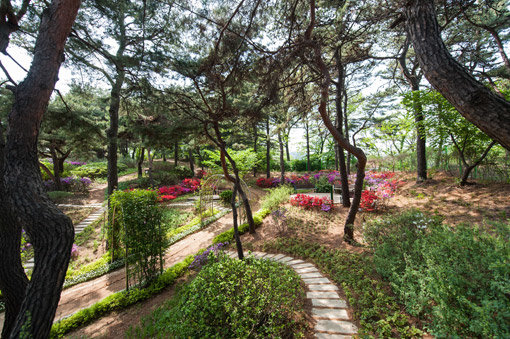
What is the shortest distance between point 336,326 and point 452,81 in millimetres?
2928

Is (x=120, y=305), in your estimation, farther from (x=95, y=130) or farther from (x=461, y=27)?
(x=461, y=27)

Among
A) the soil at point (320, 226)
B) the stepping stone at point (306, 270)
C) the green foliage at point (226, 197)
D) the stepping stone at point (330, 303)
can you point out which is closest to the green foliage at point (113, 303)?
the soil at point (320, 226)

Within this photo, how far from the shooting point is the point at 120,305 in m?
3.76

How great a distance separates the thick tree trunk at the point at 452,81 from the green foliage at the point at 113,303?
18.3 feet

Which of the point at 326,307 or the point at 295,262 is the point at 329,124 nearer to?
the point at 295,262

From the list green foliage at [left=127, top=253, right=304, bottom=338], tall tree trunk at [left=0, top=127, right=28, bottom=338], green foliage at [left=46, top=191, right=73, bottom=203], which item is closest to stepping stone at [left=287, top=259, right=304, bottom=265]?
green foliage at [left=127, top=253, right=304, bottom=338]

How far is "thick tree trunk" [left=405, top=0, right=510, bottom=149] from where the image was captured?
1.61 m

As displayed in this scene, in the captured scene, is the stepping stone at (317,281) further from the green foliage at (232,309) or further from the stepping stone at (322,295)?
the green foliage at (232,309)

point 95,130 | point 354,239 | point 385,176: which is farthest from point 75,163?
point 385,176

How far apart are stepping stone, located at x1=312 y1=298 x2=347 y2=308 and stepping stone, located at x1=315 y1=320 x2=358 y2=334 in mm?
295

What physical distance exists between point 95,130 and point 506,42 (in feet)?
47.6

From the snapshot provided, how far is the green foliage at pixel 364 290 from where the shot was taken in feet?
6.83

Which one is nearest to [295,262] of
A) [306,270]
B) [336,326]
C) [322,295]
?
[306,270]

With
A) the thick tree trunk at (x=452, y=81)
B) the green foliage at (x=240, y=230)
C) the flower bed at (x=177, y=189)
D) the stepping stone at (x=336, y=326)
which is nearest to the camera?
the thick tree trunk at (x=452, y=81)
